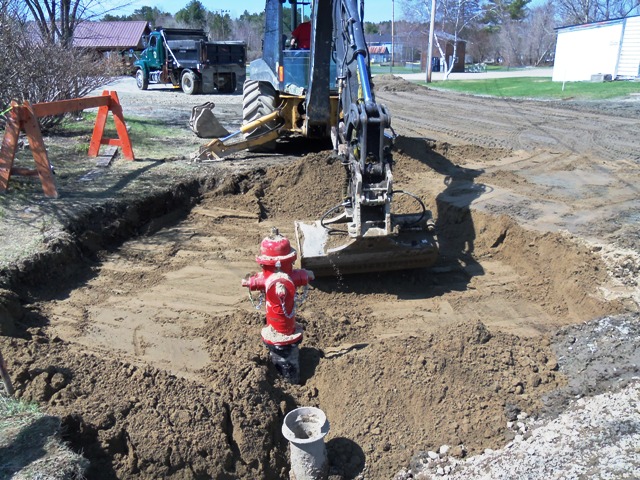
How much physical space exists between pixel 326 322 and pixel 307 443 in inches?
74.9

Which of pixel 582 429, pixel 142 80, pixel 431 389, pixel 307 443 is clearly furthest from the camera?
pixel 142 80

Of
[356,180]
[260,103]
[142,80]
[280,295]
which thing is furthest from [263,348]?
A: [142,80]

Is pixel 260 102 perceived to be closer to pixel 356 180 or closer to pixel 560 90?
pixel 356 180

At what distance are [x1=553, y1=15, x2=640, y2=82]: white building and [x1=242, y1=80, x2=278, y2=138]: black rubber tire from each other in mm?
23186

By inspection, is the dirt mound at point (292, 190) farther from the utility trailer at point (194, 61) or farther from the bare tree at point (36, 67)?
the utility trailer at point (194, 61)

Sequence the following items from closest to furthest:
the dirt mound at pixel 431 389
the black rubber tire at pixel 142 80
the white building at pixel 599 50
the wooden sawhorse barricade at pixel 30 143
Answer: the dirt mound at pixel 431 389
the wooden sawhorse barricade at pixel 30 143
the black rubber tire at pixel 142 80
the white building at pixel 599 50

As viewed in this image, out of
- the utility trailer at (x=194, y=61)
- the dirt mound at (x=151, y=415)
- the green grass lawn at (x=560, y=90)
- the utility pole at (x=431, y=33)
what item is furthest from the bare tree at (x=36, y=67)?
the utility pole at (x=431, y=33)

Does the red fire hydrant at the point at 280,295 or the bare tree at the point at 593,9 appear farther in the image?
the bare tree at the point at 593,9

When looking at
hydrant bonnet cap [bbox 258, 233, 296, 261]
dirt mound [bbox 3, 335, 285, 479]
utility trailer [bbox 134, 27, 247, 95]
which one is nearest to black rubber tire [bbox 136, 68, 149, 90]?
utility trailer [bbox 134, 27, 247, 95]

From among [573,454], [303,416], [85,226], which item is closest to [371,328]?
[303,416]

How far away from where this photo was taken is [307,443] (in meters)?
3.57

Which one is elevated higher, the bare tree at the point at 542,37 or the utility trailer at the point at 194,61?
the bare tree at the point at 542,37

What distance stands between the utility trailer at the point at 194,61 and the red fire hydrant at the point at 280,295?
19866 millimetres

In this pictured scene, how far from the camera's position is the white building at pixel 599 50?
92.6ft
